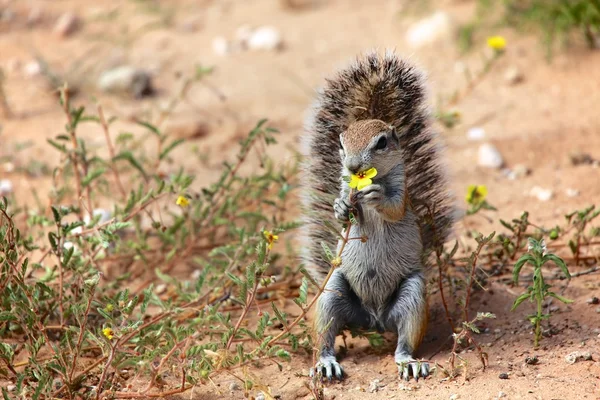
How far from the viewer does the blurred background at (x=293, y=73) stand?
665cm

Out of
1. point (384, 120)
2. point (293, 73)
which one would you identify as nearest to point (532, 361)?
point (384, 120)

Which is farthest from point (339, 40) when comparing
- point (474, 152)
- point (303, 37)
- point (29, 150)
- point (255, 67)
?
point (29, 150)

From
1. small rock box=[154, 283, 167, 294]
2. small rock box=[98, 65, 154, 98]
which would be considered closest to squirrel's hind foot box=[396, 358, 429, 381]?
small rock box=[154, 283, 167, 294]

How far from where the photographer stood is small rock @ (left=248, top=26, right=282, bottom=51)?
908 cm

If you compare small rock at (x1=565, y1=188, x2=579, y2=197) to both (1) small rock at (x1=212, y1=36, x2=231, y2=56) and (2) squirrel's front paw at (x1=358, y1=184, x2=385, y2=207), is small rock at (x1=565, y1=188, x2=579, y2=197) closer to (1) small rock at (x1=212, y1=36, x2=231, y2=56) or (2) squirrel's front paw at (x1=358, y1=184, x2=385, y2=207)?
(2) squirrel's front paw at (x1=358, y1=184, x2=385, y2=207)

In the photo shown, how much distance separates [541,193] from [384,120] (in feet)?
6.98

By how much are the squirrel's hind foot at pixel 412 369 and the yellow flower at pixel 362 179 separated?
36.2 inches

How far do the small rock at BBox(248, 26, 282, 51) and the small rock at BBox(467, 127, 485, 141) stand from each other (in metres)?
2.87

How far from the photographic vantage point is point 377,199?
160 inches

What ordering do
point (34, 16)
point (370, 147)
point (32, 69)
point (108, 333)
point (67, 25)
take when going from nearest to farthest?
1. point (108, 333)
2. point (370, 147)
3. point (32, 69)
4. point (67, 25)
5. point (34, 16)

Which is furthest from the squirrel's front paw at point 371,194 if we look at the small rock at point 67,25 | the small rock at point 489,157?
the small rock at point 67,25

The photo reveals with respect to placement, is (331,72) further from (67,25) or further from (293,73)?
(67,25)

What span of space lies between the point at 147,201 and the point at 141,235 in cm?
86

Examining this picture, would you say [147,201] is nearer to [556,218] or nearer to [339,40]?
[556,218]
